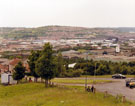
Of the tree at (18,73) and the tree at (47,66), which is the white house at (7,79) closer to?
the tree at (18,73)

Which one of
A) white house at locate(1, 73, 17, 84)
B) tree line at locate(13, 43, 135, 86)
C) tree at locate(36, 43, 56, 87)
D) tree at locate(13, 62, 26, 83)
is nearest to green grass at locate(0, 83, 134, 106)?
tree at locate(36, 43, 56, 87)

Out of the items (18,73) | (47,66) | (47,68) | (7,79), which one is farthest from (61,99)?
(7,79)

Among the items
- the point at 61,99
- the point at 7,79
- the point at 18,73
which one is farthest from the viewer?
the point at 7,79

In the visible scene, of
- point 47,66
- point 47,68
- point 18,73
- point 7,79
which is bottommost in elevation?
point 7,79

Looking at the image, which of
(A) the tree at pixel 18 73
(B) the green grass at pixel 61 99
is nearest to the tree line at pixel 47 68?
(A) the tree at pixel 18 73

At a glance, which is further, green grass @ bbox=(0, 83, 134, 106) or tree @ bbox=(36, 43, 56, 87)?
tree @ bbox=(36, 43, 56, 87)

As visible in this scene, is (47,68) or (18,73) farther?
(18,73)

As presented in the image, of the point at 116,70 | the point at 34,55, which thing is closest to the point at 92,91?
the point at 34,55

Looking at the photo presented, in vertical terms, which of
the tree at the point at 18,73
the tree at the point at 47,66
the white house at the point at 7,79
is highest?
the tree at the point at 47,66

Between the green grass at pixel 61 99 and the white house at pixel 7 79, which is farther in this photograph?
the white house at pixel 7 79

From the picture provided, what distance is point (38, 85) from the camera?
30.7m

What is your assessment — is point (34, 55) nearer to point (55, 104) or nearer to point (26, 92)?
point (26, 92)

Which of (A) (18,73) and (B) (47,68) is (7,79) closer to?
(A) (18,73)

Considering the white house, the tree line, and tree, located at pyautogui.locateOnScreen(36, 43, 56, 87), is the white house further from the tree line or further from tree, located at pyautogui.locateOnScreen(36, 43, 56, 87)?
tree, located at pyautogui.locateOnScreen(36, 43, 56, 87)
